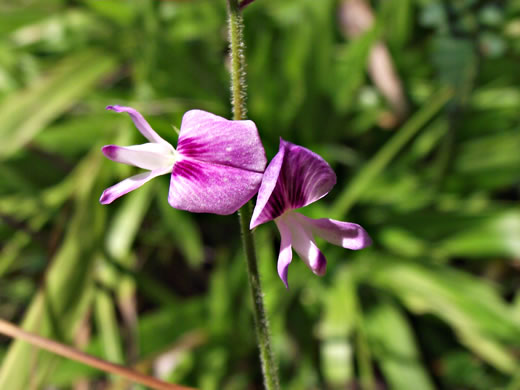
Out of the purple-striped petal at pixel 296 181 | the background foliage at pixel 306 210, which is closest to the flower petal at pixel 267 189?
the purple-striped petal at pixel 296 181

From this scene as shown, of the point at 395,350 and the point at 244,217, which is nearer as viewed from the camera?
the point at 244,217

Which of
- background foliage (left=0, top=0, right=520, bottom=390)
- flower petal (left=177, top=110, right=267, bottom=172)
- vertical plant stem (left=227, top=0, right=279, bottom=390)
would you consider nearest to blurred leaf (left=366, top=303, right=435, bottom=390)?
background foliage (left=0, top=0, right=520, bottom=390)

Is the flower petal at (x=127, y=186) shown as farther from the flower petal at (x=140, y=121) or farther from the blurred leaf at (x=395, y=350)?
the blurred leaf at (x=395, y=350)

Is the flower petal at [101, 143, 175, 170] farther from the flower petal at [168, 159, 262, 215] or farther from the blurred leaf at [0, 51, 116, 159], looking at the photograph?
the blurred leaf at [0, 51, 116, 159]

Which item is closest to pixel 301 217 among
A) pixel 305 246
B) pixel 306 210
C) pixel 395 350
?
pixel 305 246

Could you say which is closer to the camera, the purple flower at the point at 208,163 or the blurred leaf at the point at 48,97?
the purple flower at the point at 208,163

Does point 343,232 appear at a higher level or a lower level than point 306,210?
higher

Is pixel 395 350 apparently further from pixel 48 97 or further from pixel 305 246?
pixel 48 97
